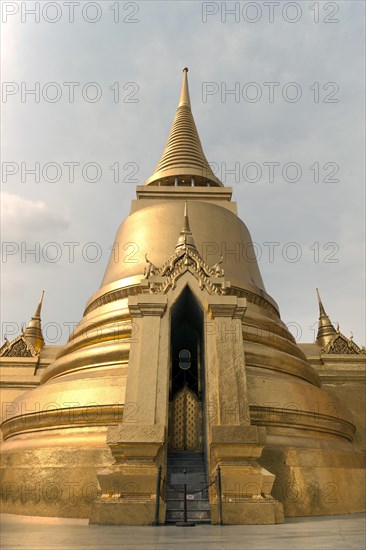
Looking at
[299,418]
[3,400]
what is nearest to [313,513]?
[299,418]

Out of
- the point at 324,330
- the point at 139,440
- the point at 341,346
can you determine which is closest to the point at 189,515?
the point at 139,440

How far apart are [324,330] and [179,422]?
428 inches

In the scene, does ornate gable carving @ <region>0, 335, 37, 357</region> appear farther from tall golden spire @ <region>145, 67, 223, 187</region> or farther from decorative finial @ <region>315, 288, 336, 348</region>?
decorative finial @ <region>315, 288, 336, 348</region>

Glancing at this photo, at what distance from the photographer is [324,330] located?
1698cm

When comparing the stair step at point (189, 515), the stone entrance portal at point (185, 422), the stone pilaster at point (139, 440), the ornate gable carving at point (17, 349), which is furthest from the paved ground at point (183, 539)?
the ornate gable carving at point (17, 349)

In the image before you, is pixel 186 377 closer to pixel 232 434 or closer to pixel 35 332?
pixel 232 434

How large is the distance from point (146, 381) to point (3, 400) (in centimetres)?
923

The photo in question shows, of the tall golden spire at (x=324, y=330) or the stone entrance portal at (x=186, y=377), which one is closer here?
the stone entrance portal at (x=186, y=377)

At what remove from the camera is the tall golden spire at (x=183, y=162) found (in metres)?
17.1

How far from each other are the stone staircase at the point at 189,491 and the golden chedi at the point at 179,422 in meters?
0.02

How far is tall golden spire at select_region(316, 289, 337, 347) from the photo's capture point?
16.3 meters

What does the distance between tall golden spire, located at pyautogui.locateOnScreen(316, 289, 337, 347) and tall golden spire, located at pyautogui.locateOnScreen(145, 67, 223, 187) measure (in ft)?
24.4

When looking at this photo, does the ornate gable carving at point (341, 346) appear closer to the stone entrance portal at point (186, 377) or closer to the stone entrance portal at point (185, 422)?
the stone entrance portal at point (186, 377)

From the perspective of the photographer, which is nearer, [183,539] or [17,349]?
[183,539]
